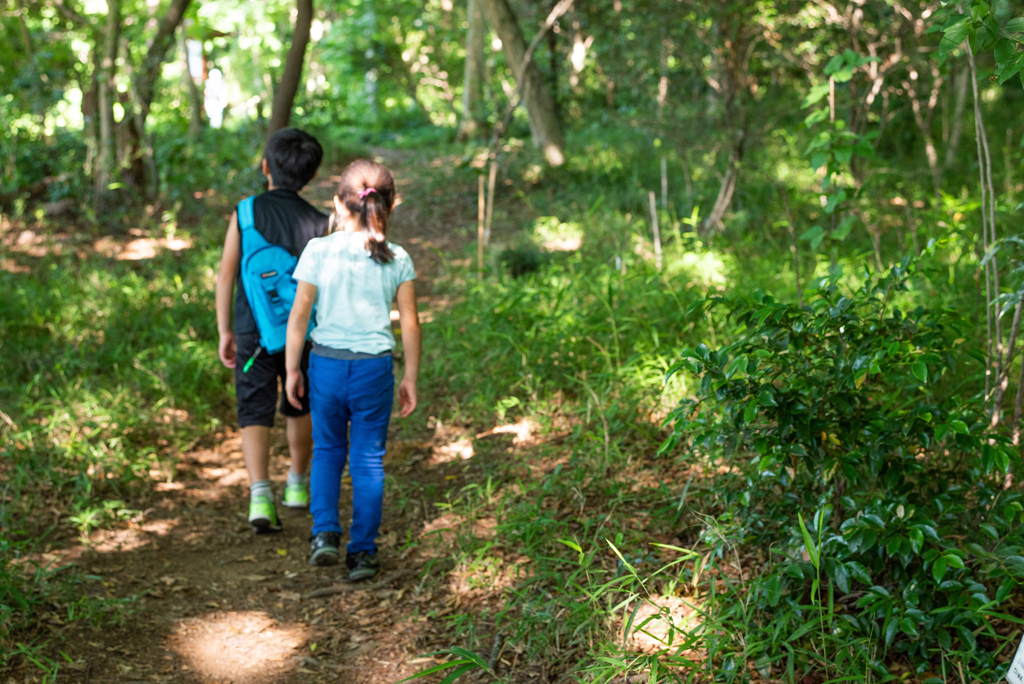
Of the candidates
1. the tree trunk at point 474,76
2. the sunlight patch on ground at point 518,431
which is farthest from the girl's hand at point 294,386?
the tree trunk at point 474,76

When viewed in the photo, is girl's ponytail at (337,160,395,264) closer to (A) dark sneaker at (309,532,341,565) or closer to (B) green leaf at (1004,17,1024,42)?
(A) dark sneaker at (309,532,341,565)

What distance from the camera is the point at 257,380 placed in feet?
12.5

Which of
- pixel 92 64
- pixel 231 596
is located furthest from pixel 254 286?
pixel 92 64

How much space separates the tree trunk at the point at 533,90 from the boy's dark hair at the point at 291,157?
255 inches

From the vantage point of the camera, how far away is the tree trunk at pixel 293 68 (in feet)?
25.8

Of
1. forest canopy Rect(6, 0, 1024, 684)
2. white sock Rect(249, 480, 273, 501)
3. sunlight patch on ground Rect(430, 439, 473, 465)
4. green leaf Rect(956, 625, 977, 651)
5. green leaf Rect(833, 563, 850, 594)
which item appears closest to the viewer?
green leaf Rect(956, 625, 977, 651)

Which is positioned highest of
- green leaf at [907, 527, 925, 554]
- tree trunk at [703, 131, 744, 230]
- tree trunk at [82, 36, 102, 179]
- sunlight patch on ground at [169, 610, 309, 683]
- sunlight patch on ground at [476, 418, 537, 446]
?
tree trunk at [82, 36, 102, 179]

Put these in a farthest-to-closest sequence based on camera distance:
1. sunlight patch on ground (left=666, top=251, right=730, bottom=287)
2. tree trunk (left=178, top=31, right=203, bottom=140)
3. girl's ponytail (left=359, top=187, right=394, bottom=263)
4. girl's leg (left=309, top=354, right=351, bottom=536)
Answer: tree trunk (left=178, top=31, right=203, bottom=140) → sunlight patch on ground (left=666, top=251, right=730, bottom=287) → girl's leg (left=309, top=354, right=351, bottom=536) → girl's ponytail (left=359, top=187, right=394, bottom=263)

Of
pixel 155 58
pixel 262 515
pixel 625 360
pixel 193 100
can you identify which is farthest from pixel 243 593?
pixel 193 100

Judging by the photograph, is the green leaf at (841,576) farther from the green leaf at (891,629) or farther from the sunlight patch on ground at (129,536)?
the sunlight patch on ground at (129,536)

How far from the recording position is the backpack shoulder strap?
3.66 meters

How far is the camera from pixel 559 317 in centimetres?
482

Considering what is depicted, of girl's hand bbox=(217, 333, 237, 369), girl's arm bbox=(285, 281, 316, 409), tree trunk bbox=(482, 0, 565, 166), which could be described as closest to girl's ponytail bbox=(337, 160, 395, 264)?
girl's arm bbox=(285, 281, 316, 409)

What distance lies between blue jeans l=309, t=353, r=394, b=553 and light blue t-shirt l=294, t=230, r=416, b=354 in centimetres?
10
